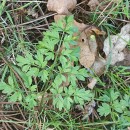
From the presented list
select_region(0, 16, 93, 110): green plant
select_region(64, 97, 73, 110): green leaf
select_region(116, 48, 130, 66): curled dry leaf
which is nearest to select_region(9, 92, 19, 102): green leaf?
select_region(0, 16, 93, 110): green plant

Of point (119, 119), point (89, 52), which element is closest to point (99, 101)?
point (119, 119)

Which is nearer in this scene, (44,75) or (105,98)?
(44,75)

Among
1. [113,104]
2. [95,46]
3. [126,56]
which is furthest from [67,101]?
[126,56]

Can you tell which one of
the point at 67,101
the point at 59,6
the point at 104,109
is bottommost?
the point at 104,109

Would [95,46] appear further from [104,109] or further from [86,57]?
[104,109]

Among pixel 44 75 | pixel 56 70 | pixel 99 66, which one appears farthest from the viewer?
pixel 99 66

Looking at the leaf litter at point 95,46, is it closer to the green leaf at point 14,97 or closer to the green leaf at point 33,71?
the green leaf at point 33,71

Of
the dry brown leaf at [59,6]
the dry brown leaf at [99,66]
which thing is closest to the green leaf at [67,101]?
the dry brown leaf at [99,66]
